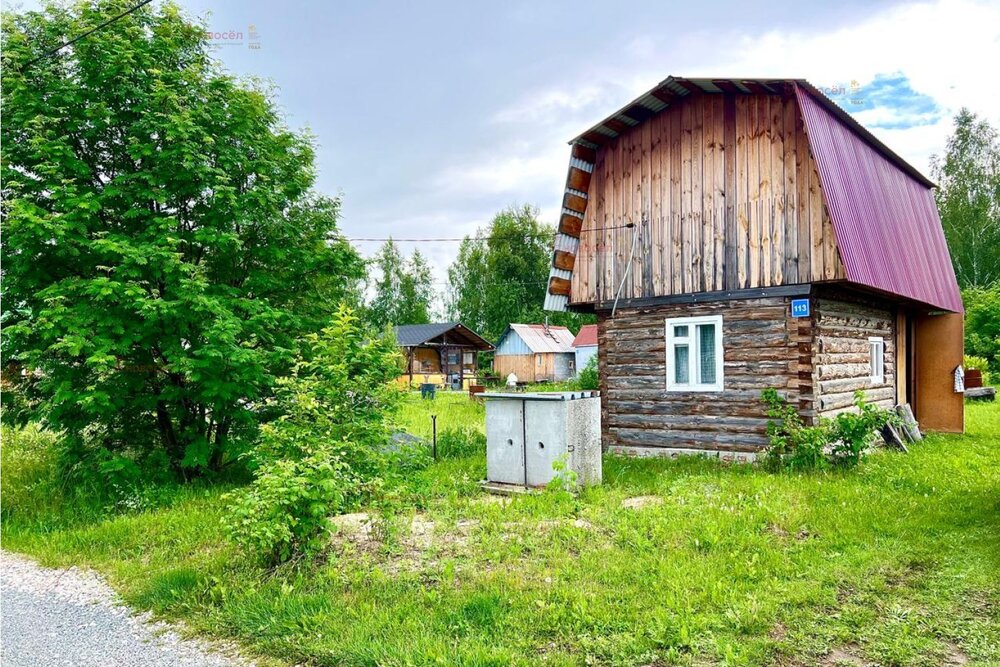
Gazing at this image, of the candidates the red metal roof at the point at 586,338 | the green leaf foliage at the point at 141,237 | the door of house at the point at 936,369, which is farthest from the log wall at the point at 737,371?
the red metal roof at the point at 586,338

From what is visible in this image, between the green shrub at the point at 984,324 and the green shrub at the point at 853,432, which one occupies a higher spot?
the green shrub at the point at 984,324

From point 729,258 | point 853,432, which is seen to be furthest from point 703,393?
point 853,432

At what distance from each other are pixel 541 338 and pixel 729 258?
34874 millimetres

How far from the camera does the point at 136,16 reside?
9273 millimetres

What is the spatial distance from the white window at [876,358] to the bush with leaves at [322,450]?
1025cm

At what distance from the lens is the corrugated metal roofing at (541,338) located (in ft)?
145

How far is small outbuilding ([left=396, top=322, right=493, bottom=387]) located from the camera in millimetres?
41406

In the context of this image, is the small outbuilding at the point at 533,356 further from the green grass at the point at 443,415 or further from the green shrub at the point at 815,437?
the green shrub at the point at 815,437

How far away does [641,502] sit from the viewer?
26.0ft

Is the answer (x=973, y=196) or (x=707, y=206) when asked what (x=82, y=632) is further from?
(x=973, y=196)

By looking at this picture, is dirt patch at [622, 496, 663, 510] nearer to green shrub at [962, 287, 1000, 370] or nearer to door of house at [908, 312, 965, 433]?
door of house at [908, 312, 965, 433]

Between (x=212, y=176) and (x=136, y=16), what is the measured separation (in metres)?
2.68

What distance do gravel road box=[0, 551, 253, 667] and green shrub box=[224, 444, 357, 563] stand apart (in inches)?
33.7

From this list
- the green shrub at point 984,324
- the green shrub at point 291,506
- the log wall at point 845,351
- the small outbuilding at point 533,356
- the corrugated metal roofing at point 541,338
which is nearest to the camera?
the green shrub at point 291,506
